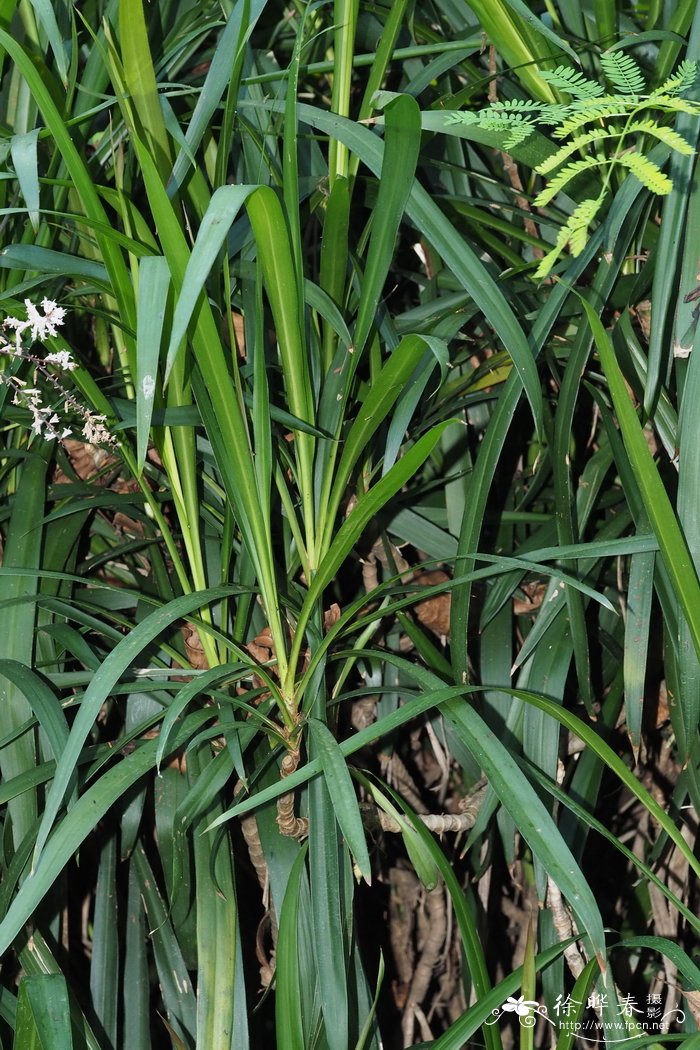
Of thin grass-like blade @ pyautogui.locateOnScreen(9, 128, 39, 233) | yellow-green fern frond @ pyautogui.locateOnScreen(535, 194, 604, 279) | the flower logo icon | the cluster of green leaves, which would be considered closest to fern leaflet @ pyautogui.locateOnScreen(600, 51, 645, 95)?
the cluster of green leaves

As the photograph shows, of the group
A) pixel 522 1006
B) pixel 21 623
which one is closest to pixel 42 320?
pixel 21 623

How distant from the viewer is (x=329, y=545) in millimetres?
754

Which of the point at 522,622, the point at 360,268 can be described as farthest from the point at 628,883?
the point at 360,268

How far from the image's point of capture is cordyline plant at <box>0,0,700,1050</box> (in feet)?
2.09

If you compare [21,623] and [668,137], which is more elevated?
[668,137]

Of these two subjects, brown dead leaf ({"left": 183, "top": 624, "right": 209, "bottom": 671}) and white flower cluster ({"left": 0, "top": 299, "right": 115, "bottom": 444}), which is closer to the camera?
white flower cluster ({"left": 0, "top": 299, "right": 115, "bottom": 444})

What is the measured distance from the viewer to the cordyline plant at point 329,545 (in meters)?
0.64

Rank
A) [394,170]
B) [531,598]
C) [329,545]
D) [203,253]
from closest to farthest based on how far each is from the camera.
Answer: [203,253] → [394,170] → [329,545] → [531,598]

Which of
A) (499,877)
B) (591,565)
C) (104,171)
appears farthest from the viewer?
(499,877)

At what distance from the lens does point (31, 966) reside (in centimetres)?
70

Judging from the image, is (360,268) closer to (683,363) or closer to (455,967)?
(683,363)

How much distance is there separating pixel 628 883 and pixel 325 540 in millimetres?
559

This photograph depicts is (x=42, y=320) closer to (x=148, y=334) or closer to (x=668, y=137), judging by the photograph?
(x=148, y=334)

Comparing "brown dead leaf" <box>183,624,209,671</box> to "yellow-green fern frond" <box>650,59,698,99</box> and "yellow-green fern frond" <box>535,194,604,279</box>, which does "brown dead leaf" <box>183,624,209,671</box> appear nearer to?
"yellow-green fern frond" <box>535,194,604,279</box>
